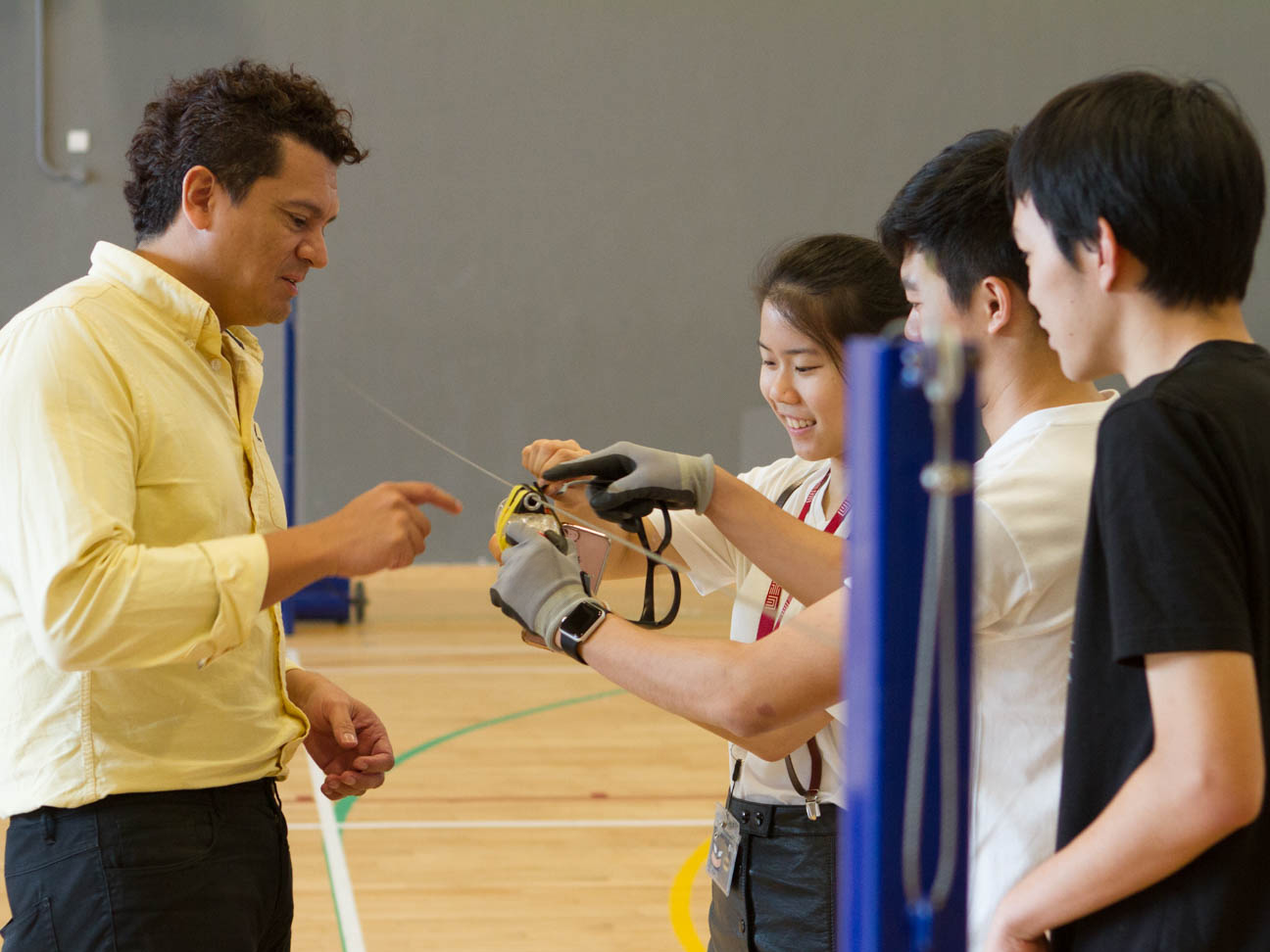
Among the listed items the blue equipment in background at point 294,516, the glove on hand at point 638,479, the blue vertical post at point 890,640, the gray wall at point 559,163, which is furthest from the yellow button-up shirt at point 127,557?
the gray wall at point 559,163

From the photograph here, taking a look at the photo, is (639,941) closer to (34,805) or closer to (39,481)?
(34,805)

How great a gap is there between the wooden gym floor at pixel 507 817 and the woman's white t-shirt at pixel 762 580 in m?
1.49

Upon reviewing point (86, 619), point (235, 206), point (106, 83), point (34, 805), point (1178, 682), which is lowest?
point (34, 805)

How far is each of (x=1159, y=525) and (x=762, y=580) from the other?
105 centimetres

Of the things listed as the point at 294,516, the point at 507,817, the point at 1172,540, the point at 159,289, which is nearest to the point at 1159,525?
Result: the point at 1172,540

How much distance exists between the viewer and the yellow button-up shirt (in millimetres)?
1272

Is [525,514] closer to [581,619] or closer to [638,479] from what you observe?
[638,479]

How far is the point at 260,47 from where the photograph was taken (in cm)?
718

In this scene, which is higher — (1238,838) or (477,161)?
(477,161)

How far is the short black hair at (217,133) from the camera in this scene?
1616mm

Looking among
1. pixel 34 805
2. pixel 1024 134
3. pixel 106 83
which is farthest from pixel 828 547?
pixel 106 83

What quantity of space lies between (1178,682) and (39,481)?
1079 mm

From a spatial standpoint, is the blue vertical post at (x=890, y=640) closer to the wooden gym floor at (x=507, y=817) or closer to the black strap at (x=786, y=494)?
the black strap at (x=786, y=494)

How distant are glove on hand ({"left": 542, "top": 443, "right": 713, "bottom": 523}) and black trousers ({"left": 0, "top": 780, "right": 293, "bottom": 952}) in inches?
22.8
